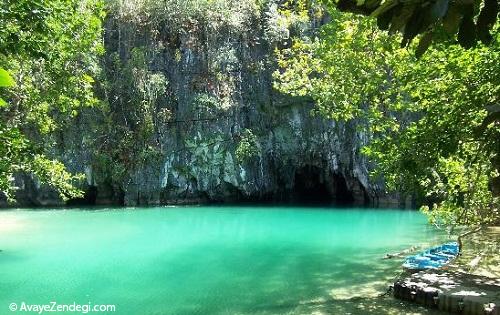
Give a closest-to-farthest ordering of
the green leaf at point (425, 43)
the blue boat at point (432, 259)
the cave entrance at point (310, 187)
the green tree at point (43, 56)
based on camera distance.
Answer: the green leaf at point (425, 43) → the green tree at point (43, 56) → the blue boat at point (432, 259) → the cave entrance at point (310, 187)

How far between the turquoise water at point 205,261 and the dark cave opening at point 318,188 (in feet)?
26.7

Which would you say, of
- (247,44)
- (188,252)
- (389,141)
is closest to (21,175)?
(247,44)

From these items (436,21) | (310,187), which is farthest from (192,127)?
(436,21)

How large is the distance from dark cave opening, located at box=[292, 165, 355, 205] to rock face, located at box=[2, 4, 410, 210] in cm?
189

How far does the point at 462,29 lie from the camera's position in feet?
5.30

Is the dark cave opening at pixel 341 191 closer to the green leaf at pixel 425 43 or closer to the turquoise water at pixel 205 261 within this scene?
the turquoise water at pixel 205 261

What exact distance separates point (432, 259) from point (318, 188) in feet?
68.4

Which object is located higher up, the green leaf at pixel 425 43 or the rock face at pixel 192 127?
the rock face at pixel 192 127

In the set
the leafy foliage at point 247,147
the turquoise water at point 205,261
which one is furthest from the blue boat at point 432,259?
the leafy foliage at point 247,147

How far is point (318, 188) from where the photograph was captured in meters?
29.1

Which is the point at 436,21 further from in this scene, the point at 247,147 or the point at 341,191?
the point at 341,191

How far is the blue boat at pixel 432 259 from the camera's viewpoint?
25.6 ft

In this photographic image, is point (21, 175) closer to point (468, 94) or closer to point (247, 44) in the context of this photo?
point (247, 44)

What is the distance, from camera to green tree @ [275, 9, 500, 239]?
18.2ft
